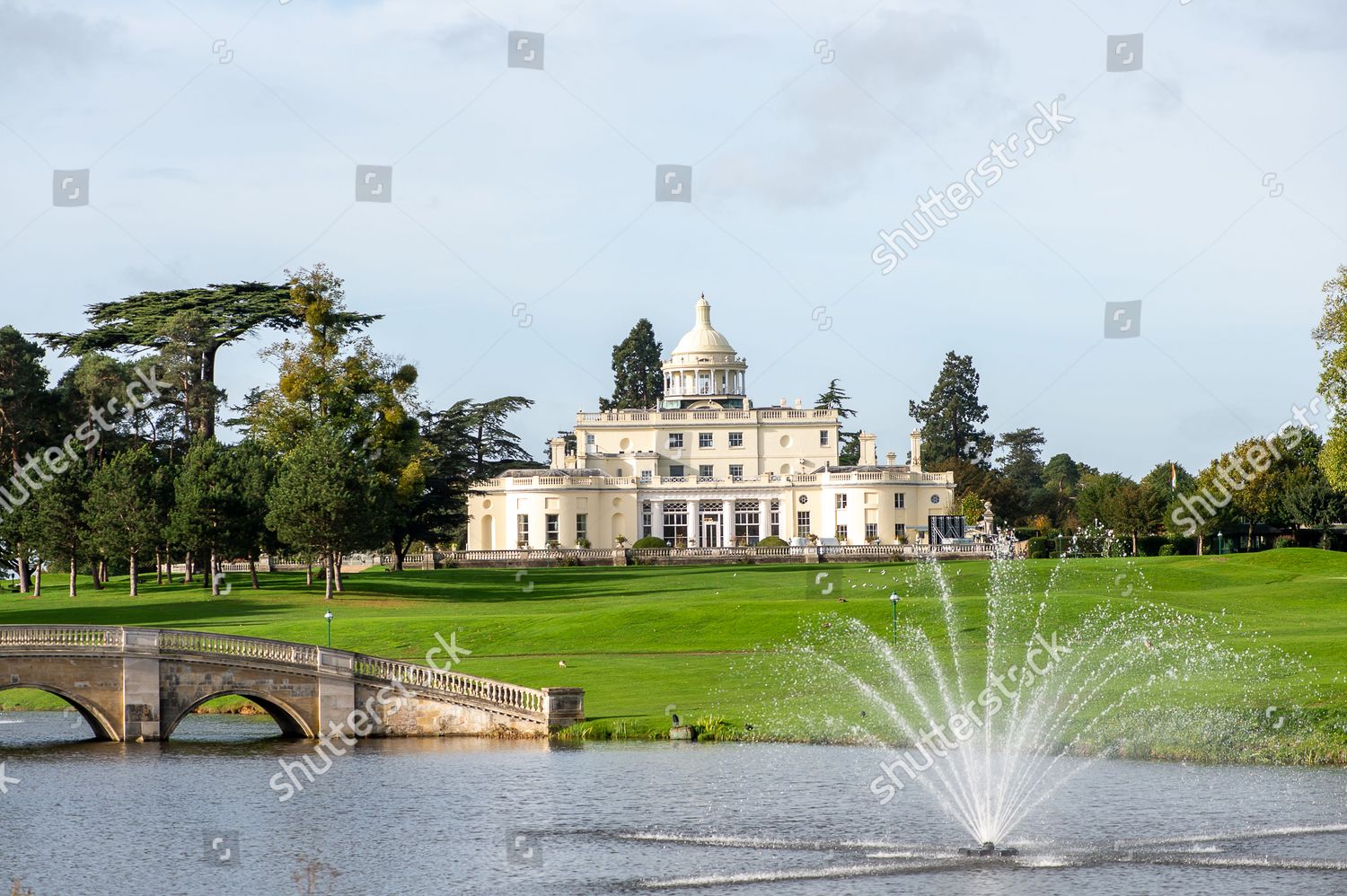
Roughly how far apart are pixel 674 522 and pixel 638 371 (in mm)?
35696

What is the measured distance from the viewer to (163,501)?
83688 millimetres

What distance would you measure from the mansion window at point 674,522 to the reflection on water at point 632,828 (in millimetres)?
70764

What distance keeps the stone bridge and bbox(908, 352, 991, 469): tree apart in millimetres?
108599

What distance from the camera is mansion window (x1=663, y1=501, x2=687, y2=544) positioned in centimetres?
11669

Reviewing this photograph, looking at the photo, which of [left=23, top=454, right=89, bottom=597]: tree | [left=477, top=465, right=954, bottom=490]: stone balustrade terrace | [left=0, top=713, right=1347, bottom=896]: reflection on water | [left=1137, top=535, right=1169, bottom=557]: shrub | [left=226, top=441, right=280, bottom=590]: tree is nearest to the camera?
[left=0, top=713, right=1347, bottom=896]: reflection on water

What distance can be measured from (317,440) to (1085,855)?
5528 centimetres

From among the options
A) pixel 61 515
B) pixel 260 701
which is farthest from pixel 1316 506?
pixel 260 701

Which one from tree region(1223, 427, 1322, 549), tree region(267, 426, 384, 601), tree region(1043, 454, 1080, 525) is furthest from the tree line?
tree region(1043, 454, 1080, 525)

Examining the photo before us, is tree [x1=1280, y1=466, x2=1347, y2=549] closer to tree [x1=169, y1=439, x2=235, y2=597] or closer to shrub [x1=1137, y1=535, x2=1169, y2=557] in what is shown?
shrub [x1=1137, y1=535, x2=1169, y2=557]

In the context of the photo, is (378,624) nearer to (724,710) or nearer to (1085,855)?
(724,710)

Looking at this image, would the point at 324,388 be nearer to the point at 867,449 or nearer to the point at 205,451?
the point at 205,451

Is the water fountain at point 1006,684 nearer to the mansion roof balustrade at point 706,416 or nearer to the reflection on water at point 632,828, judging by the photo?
the reflection on water at point 632,828

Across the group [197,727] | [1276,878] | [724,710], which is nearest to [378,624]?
[197,727]

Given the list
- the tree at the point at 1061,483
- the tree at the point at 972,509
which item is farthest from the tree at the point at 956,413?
the tree at the point at 972,509
